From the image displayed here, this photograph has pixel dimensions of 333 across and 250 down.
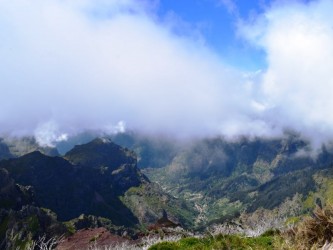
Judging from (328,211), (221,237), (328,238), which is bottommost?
(328,238)

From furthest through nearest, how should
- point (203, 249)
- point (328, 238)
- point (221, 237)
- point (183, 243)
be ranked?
point (183, 243) → point (221, 237) → point (203, 249) → point (328, 238)

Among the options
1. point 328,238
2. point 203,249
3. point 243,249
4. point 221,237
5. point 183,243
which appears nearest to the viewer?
point 328,238

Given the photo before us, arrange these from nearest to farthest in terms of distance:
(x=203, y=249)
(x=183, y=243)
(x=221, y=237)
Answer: (x=203, y=249), (x=221, y=237), (x=183, y=243)

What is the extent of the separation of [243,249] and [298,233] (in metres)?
11.3

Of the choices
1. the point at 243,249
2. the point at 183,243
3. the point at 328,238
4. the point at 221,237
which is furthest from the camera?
the point at 183,243

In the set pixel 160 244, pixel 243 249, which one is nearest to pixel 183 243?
pixel 160 244

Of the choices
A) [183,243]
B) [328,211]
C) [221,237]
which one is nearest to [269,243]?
[221,237]

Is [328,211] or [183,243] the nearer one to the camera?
[328,211]

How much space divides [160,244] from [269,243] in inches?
600

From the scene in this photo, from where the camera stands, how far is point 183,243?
53438 mm

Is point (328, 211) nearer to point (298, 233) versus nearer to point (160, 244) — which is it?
point (298, 233)

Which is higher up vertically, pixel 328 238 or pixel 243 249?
pixel 243 249

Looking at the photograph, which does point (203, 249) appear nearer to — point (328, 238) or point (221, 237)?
point (221, 237)

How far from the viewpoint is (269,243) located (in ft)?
147
